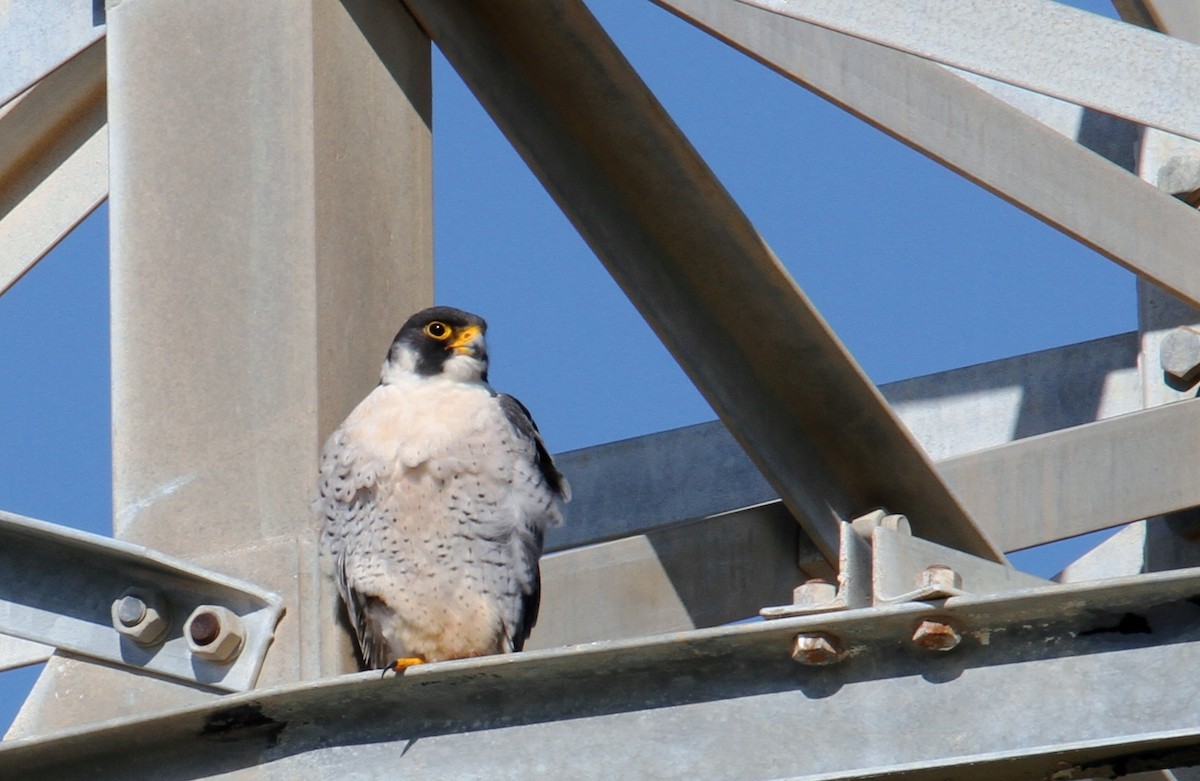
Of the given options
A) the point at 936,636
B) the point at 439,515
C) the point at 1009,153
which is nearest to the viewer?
the point at 936,636

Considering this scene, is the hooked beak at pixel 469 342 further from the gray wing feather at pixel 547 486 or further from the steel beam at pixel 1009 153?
the steel beam at pixel 1009 153

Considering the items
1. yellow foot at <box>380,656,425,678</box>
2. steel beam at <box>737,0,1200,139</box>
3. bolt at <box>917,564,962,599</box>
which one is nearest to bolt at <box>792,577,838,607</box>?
bolt at <box>917,564,962,599</box>

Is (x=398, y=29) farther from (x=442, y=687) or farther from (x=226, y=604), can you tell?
(x=442, y=687)

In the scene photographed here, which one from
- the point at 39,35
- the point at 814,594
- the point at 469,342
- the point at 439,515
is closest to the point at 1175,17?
the point at 469,342

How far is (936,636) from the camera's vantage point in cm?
242

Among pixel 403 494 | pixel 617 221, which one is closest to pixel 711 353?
pixel 617 221

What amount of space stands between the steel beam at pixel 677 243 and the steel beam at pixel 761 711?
1.42 metres

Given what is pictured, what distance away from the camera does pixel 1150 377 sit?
5402mm

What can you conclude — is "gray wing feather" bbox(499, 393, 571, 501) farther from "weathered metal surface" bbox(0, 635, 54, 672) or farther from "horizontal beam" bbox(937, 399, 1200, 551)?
"weathered metal surface" bbox(0, 635, 54, 672)

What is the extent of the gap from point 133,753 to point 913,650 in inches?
39.4

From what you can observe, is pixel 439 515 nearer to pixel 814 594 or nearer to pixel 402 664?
pixel 402 664

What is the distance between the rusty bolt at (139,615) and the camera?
295 centimetres

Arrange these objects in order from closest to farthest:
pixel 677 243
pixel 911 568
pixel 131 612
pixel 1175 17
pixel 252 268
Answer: pixel 911 568
pixel 131 612
pixel 252 268
pixel 677 243
pixel 1175 17

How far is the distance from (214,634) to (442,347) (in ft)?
4.89
